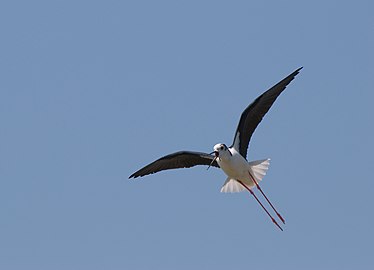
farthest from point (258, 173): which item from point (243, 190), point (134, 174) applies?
point (134, 174)

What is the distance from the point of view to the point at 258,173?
33562 millimetres

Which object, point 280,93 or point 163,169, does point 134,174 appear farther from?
point 280,93

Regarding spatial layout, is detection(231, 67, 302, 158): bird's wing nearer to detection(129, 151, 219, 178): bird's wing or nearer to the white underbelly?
detection(129, 151, 219, 178): bird's wing

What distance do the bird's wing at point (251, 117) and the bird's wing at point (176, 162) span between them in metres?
0.72

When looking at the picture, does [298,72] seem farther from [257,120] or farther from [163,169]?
[163,169]

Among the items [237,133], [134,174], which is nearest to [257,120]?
[237,133]

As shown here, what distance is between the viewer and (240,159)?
3306 centimetres

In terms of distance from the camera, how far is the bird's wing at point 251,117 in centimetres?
3366

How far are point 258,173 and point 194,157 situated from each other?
1595 mm

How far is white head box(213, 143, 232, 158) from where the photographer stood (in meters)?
32.8

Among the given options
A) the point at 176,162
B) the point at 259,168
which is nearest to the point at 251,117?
the point at 259,168

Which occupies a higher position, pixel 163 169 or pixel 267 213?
pixel 163 169

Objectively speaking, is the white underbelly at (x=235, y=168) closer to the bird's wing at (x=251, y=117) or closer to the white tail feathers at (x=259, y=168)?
the white tail feathers at (x=259, y=168)

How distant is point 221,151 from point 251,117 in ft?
5.09
